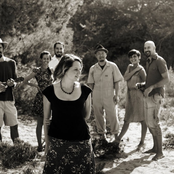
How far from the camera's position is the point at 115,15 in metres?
20.4

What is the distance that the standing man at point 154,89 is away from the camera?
15.2ft

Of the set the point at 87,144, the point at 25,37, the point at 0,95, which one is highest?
the point at 25,37

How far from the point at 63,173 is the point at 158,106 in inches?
94.5

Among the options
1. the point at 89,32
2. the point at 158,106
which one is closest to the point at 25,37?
the point at 158,106

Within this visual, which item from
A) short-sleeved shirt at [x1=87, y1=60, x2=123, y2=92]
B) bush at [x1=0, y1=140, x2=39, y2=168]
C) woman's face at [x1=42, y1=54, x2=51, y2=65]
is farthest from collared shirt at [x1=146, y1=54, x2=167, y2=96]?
bush at [x1=0, y1=140, x2=39, y2=168]

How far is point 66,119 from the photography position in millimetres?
2826

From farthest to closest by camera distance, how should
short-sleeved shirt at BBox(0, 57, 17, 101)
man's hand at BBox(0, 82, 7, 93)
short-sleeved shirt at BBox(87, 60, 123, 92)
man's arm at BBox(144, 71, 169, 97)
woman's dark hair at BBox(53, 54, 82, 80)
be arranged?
short-sleeved shirt at BBox(87, 60, 123, 92)
short-sleeved shirt at BBox(0, 57, 17, 101)
man's hand at BBox(0, 82, 7, 93)
man's arm at BBox(144, 71, 169, 97)
woman's dark hair at BBox(53, 54, 82, 80)

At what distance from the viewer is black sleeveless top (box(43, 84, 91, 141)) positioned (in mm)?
2828

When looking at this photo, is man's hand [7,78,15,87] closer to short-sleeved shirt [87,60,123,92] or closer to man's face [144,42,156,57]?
short-sleeved shirt [87,60,123,92]

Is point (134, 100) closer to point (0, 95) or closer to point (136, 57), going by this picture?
point (136, 57)

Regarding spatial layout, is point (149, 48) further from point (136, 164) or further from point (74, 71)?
point (74, 71)

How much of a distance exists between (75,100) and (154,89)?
7.18ft

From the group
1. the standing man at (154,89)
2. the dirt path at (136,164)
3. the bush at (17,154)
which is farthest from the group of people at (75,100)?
the bush at (17,154)

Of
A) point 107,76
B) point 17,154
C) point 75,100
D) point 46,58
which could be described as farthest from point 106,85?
point 75,100
